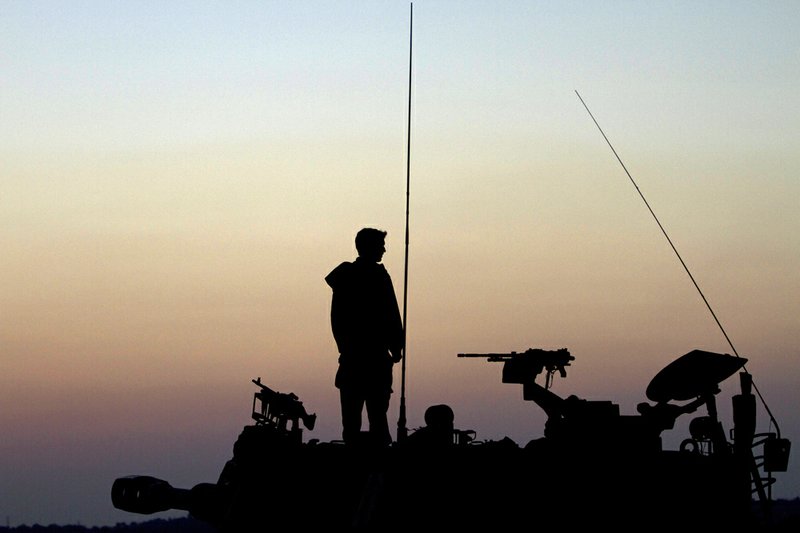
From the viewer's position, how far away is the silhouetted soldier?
1867 cm

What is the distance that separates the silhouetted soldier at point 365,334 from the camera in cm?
1867

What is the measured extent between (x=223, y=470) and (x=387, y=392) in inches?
82.8

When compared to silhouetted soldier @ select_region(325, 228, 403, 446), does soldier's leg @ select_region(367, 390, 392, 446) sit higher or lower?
lower

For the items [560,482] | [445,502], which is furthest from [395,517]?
[560,482]

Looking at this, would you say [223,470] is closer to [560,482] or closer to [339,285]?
[339,285]

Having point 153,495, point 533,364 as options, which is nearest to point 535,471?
point 533,364

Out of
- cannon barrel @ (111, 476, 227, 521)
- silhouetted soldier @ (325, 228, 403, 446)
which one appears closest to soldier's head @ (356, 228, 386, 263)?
silhouetted soldier @ (325, 228, 403, 446)

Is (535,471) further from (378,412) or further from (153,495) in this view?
(153,495)

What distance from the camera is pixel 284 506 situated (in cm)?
1809

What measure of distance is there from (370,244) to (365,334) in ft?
3.30

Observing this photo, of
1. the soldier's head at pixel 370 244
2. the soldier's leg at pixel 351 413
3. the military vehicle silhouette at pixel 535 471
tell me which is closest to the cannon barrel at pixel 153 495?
the military vehicle silhouette at pixel 535 471

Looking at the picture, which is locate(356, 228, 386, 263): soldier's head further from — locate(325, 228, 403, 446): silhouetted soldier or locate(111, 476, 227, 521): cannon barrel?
locate(111, 476, 227, 521): cannon barrel

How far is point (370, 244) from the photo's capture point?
18.8 meters

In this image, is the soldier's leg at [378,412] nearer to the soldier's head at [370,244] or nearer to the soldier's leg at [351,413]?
the soldier's leg at [351,413]
